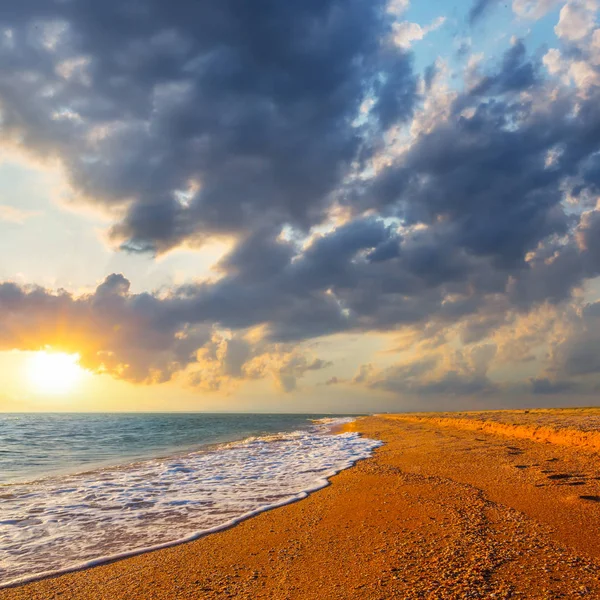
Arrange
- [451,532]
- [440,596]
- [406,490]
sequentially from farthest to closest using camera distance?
[406,490] < [451,532] < [440,596]

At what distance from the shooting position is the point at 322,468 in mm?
17750

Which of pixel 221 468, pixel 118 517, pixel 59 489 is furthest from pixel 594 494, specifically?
pixel 59 489

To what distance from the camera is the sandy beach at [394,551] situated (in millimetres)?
5855

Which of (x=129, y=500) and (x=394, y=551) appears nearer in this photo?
(x=394, y=551)

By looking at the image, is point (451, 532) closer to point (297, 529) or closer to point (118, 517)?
point (297, 529)

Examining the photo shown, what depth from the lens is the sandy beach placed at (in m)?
5.86

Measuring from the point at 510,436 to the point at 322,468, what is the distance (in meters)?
16.3

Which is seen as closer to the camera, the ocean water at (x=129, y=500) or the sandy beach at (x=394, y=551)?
the sandy beach at (x=394, y=551)

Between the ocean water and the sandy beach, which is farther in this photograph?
the ocean water

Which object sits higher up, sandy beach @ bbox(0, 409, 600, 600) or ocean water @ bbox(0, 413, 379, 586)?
sandy beach @ bbox(0, 409, 600, 600)

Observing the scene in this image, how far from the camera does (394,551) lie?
720 cm

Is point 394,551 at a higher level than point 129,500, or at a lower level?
higher

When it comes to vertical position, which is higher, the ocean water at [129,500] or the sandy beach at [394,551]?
the sandy beach at [394,551]

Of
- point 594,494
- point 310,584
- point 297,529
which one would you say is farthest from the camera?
point 594,494
